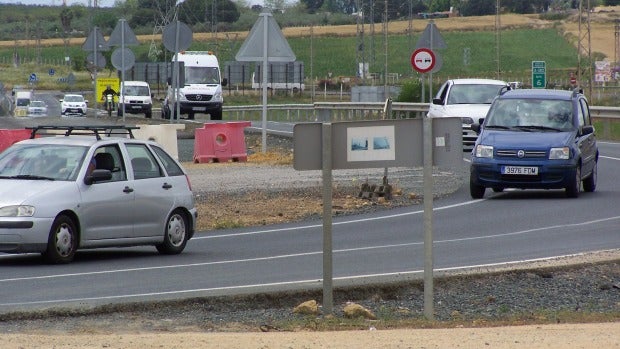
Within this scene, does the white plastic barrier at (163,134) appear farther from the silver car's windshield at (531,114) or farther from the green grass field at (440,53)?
the green grass field at (440,53)

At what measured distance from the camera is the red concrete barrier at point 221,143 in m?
32.7

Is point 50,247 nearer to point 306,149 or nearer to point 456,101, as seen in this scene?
point 306,149

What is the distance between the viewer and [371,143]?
1048cm

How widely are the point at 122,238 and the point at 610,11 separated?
119022 millimetres

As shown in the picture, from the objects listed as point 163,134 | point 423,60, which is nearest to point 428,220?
point 163,134

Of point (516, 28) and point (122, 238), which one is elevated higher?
point (516, 28)

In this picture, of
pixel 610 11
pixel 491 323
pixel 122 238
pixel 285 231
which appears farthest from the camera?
pixel 610 11

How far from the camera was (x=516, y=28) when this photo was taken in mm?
119062

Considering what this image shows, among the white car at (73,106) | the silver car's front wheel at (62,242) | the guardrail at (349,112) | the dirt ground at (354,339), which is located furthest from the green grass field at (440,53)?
the dirt ground at (354,339)

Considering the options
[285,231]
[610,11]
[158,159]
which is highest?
[610,11]

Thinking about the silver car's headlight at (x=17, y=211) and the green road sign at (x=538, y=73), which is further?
the green road sign at (x=538, y=73)

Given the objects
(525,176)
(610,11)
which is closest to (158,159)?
(525,176)

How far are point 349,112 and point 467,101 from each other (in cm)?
2789

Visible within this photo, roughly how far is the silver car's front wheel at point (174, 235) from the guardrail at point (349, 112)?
13577 mm
